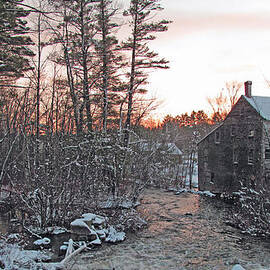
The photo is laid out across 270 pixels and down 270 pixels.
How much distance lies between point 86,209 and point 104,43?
12.2 metres

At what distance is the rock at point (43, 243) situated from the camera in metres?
10.9

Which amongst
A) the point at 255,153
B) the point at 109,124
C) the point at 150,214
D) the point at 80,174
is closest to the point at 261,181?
the point at 255,153

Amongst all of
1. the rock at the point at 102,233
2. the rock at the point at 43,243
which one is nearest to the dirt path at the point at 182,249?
the rock at the point at 102,233

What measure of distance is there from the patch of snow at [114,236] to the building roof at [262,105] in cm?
1538

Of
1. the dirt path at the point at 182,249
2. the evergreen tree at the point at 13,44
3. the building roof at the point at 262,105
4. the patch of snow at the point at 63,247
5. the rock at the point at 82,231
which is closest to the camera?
the dirt path at the point at 182,249

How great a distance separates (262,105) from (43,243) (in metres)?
20.2

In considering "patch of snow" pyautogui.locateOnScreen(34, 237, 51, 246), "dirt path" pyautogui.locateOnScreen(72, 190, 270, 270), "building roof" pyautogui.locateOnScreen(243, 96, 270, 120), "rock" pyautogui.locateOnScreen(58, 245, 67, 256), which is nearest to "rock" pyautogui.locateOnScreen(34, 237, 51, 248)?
"patch of snow" pyautogui.locateOnScreen(34, 237, 51, 246)

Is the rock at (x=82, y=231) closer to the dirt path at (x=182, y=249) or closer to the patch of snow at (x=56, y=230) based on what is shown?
the dirt path at (x=182, y=249)

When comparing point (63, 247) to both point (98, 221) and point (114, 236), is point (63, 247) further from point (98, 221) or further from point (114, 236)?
point (98, 221)

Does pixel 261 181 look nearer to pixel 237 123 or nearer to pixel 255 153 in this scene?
pixel 255 153

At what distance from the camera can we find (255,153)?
23062 mm

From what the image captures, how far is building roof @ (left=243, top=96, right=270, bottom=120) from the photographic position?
74.2 ft

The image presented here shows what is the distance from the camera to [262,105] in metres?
23.8

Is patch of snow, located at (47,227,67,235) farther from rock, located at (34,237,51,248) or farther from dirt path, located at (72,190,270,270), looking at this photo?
dirt path, located at (72,190,270,270)
